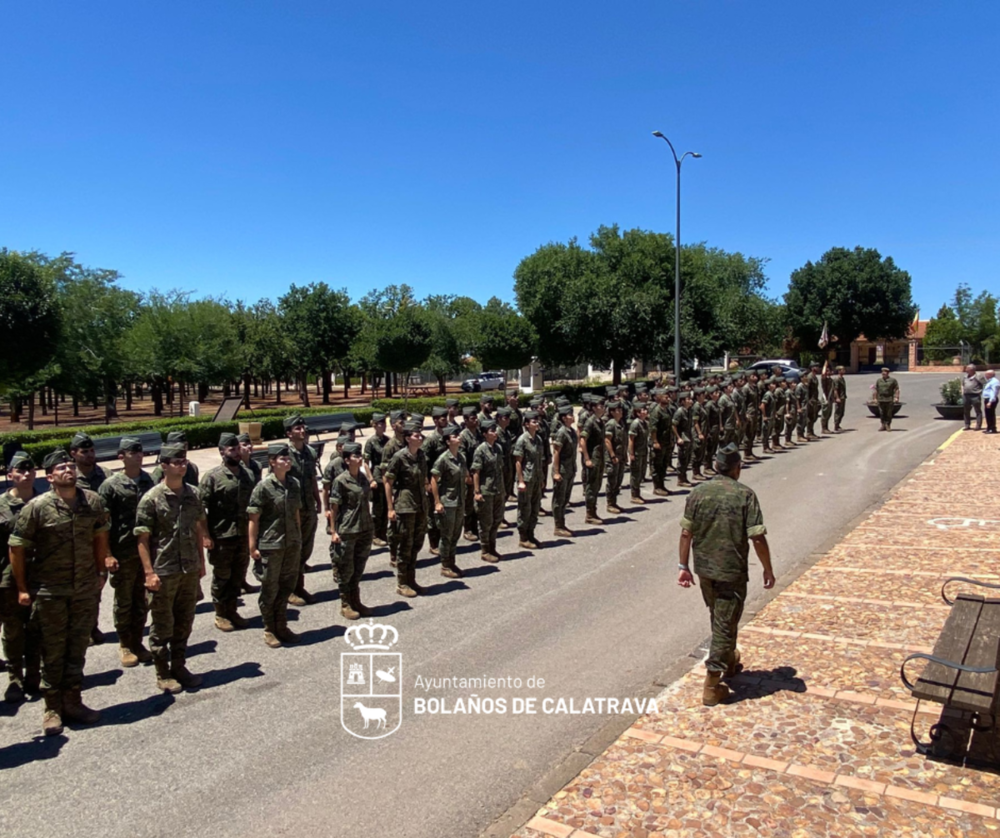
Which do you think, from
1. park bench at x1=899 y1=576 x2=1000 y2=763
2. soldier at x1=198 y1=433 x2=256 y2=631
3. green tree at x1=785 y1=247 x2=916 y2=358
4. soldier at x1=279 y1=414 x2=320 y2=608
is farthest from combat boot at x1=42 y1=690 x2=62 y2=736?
green tree at x1=785 y1=247 x2=916 y2=358

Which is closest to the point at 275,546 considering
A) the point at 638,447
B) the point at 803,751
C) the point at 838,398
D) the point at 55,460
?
the point at 55,460

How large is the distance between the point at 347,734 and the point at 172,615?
193 cm

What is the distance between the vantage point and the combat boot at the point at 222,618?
304 inches

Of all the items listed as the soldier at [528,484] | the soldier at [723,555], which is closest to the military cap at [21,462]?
the soldier at [723,555]

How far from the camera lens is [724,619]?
5.77 metres

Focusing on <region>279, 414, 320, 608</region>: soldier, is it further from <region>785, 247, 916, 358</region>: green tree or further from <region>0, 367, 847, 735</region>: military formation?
<region>785, 247, 916, 358</region>: green tree

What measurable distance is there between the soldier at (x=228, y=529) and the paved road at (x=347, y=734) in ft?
0.98

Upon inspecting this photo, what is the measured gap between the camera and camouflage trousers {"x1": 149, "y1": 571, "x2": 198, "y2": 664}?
6246 millimetres

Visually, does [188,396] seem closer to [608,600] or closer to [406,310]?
[406,310]

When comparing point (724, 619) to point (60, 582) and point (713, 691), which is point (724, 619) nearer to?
point (713, 691)

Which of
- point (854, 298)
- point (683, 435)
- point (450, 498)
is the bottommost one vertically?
point (450, 498)

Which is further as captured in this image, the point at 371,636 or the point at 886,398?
the point at 886,398

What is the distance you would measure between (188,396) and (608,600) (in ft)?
246

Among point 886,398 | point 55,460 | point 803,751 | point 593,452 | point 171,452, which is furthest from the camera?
point 886,398
